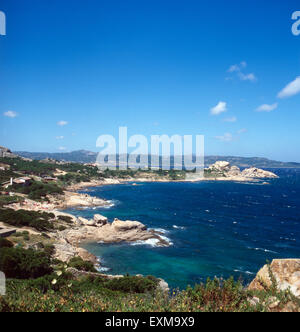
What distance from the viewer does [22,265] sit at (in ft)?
50.5

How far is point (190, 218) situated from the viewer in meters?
44.2

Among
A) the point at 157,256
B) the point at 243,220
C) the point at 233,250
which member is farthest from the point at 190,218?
the point at 157,256

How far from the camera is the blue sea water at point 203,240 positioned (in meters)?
23.4

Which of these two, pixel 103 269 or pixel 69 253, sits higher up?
pixel 69 253

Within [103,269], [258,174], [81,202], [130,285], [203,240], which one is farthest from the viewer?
[258,174]

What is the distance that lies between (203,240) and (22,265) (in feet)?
76.6

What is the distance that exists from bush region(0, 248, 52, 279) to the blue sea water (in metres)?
7.95

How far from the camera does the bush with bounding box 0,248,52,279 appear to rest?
588 inches

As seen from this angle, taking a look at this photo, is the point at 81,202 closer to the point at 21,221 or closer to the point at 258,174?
the point at 21,221

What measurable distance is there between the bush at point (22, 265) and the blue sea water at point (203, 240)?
313 inches

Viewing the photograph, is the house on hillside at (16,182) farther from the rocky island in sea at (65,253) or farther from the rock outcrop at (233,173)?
the rock outcrop at (233,173)

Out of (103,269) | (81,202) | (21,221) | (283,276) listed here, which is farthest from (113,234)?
(283,276)

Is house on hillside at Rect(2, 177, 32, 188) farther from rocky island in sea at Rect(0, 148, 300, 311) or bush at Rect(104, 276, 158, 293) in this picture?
bush at Rect(104, 276, 158, 293)
